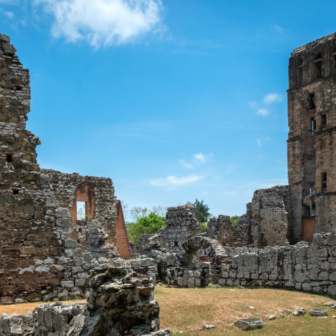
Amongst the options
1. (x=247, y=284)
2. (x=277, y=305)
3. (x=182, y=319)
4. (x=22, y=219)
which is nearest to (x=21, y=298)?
(x=22, y=219)

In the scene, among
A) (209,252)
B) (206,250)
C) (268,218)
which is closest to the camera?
(209,252)

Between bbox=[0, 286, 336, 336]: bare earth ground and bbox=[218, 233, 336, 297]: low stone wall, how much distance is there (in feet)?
1.69

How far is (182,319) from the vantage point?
8.11 m

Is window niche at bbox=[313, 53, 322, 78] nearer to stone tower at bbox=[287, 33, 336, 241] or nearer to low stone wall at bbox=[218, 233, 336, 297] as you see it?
stone tower at bbox=[287, 33, 336, 241]

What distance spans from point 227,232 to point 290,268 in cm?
1841

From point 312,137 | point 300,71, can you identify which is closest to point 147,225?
point 312,137

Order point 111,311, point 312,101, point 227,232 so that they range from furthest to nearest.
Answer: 1. point 312,101
2. point 227,232
3. point 111,311

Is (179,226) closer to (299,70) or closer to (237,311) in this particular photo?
(237,311)

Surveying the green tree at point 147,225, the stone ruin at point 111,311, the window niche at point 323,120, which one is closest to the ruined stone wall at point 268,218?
the window niche at point 323,120

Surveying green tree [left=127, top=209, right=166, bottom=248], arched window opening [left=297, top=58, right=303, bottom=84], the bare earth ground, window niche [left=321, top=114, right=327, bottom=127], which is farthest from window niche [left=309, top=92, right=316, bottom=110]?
the bare earth ground

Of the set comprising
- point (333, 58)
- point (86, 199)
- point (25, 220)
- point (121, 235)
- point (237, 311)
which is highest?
point (333, 58)

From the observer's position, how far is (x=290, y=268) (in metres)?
11.3

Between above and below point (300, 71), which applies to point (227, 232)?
below

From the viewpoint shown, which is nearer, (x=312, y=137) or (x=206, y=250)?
(x=206, y=250)
